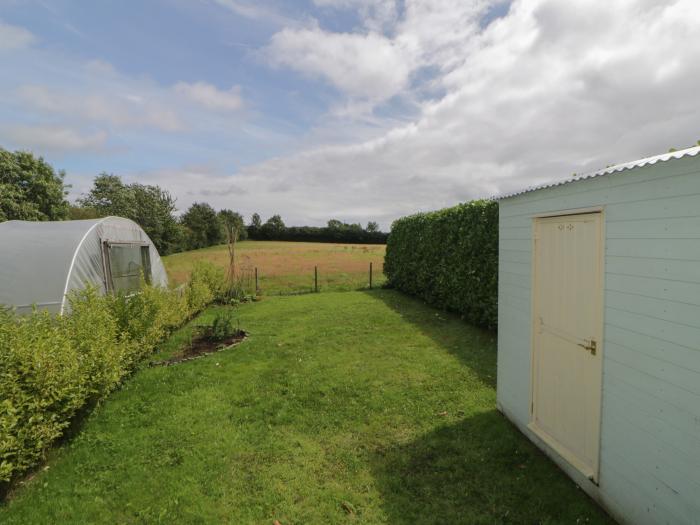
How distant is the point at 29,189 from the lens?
73.6 feet

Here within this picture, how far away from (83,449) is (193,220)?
50.6m

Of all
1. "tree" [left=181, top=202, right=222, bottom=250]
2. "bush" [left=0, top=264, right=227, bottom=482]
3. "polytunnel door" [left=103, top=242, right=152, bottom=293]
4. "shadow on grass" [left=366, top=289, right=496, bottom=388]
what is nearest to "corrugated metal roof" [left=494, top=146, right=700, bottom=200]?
"shadow on grass" [left=366, top=289, right=496, bottom=388]

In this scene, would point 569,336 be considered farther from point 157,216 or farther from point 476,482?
point 157,216

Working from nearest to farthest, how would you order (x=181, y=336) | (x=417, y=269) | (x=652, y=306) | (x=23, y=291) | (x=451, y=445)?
(x=652, y=306)
(x=451, y=445)
(x=23, y=291)
(x=181, y=336)
(x=417, y=269)

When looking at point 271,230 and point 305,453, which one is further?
point 271,230

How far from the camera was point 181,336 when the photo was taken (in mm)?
8070

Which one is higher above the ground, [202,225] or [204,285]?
[202,225]

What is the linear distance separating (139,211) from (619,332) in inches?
1691

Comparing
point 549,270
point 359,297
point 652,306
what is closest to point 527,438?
point 549,270

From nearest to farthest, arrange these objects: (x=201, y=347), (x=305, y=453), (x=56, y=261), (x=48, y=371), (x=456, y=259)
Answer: (x=48, y=371)
(x=305, y=453)
(x=56, y=261)
(x=201, y=347)
(x=456, y=259)

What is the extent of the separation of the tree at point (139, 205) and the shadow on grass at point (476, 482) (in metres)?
39.2

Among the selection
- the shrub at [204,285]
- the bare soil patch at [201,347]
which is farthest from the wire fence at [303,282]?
the bare soil patch at [201,347]

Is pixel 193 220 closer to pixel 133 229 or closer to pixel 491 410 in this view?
pixel 133 229

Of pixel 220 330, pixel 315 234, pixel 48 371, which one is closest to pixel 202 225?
pixel 315 234
